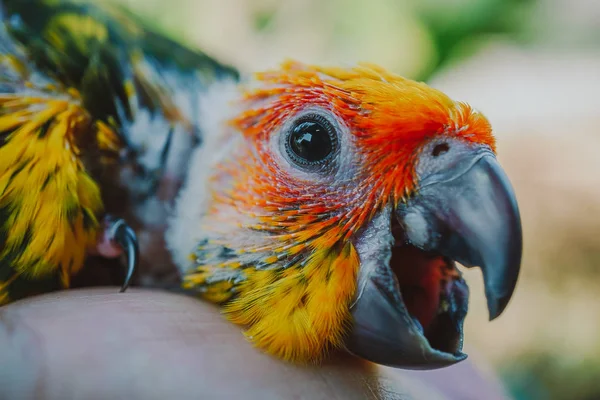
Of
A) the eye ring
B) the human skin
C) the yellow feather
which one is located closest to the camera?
the human skin

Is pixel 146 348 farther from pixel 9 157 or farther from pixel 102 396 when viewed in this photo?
pixel 9 157

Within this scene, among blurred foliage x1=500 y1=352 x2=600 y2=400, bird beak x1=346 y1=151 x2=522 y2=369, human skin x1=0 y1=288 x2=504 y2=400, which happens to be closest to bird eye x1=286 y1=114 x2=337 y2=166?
bird beak x1=346 y1=151 x2=522 y2=369

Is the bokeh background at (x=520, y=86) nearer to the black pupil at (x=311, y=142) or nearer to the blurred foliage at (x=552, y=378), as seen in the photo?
the blurred foliage at (x=552, y=378)

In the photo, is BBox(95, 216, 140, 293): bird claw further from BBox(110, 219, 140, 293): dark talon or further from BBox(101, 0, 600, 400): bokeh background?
BBox(101, 0, 600, 400): bokeh background

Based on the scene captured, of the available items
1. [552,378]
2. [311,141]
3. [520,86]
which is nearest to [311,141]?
[311,141]

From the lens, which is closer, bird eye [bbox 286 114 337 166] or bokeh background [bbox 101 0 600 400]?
bird eye [bbox 286 114 337 166]

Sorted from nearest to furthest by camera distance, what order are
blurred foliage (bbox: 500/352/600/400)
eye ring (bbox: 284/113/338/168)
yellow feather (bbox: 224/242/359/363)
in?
yellow feather (bbox: 224/242/359/363)
eye ring (bbox: 284/113/338/168)
blurred foliage (bbox: 500/352/600/400)
